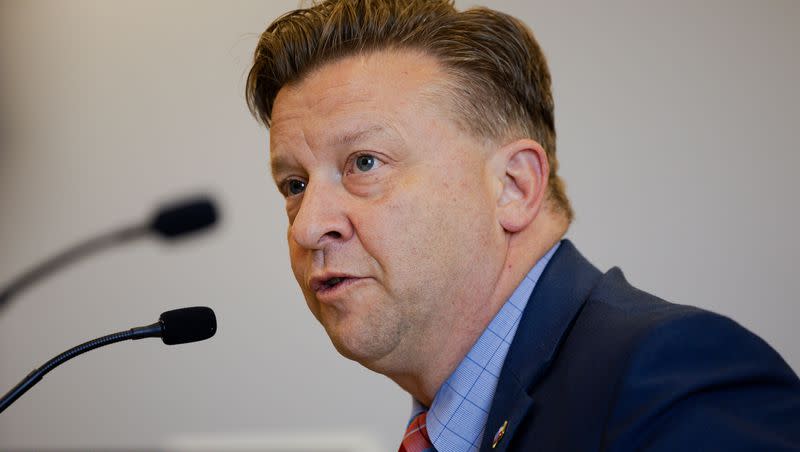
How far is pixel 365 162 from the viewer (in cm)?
160

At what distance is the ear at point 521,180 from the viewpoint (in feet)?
5.43

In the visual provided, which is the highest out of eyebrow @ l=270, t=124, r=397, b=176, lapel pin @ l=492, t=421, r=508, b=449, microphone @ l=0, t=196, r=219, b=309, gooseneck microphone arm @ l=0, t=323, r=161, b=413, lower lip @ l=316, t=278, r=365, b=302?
eyebrow @ l=270, t=124, r=397, b=176

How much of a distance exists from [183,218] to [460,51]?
63cm

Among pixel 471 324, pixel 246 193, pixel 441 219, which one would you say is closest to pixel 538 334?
pixel 471 324

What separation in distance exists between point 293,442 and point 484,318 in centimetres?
165

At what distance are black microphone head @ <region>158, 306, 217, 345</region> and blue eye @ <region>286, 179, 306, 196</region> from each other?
37 centimetres

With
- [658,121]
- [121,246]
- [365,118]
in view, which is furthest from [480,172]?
[121,246]

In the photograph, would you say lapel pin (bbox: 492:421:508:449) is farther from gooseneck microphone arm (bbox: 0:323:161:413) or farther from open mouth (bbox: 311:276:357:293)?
gooseneck microphone arm (bbox: 0:323:161:413)

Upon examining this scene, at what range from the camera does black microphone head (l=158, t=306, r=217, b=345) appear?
4.55 ft

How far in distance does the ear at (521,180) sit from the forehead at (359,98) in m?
0.15

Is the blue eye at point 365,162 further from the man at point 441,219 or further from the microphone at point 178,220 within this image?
the microphone at point 178,220

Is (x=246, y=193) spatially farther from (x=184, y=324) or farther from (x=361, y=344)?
(x=184, y=324)

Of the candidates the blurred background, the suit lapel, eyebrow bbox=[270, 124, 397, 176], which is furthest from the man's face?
the blurred background

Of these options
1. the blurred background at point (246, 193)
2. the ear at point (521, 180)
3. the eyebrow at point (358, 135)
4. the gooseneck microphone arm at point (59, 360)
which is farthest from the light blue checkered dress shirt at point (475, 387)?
the blurred background at point (246, 193)
